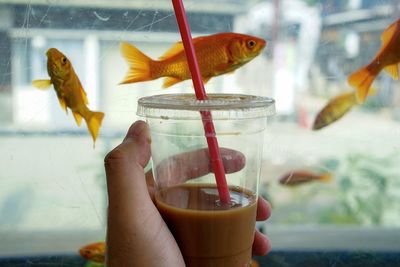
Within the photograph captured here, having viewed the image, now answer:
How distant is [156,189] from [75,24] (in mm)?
566

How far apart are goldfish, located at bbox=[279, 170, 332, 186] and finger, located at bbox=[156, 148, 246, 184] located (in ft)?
2.15

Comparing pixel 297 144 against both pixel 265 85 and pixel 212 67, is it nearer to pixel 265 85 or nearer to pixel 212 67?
pixel 265 85

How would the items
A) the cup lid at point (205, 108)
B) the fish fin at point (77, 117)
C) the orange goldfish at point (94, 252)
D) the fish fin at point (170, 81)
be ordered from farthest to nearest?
the orange goldfish at point (94, 252) → the fish fin at point (77, 117) → the fish fin at point (170, 81) → the cup lid at point (205, 108)

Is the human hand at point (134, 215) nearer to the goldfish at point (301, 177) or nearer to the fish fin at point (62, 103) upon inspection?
the fish fin at point (62, 103)

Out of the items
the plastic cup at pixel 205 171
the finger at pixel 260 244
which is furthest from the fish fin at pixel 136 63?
the finger at pixel 260 244

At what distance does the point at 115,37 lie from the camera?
102cm

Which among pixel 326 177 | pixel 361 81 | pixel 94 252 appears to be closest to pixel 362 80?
pixel 361 81

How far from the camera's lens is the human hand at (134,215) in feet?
1.86

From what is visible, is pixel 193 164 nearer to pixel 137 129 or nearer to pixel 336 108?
pixel 137 129

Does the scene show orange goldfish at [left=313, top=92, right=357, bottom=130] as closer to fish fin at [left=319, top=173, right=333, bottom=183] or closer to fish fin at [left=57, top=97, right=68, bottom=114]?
fish fin at [left=319, top=173, right=333, bottom=183]

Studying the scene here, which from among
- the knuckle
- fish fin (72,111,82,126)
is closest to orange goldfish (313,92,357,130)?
fish fin (72,111,82,126)

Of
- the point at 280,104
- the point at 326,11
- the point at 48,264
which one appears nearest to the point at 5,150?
the point at 48,264

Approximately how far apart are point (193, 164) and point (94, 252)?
2.05 ft

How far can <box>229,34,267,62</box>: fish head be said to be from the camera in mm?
793
